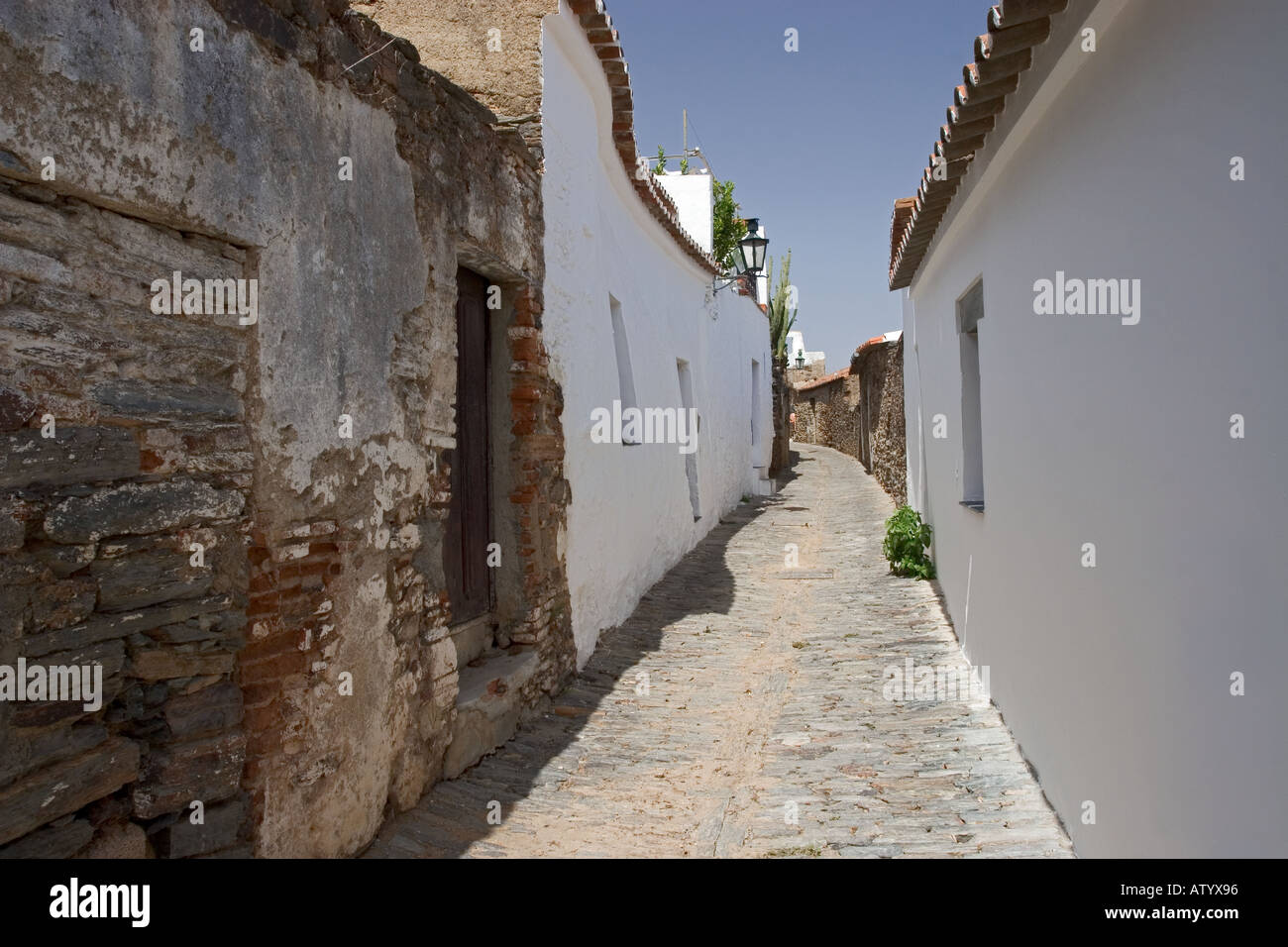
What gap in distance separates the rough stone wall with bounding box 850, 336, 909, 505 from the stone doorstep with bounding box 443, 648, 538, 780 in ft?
25.2

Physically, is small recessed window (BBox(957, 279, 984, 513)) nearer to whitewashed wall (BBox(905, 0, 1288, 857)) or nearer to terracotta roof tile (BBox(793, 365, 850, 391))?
whitewashed wall (BBox(905, 0, 1288, 857))

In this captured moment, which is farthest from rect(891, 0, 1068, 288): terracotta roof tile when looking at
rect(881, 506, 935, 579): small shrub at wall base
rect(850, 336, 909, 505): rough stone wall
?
rect(850, 336, 909, 505): rough stone wall

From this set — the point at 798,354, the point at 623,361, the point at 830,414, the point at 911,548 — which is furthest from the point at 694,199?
the point at 798,354

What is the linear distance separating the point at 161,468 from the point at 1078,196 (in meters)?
3.14

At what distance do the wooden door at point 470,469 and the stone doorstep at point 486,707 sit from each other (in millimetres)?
330

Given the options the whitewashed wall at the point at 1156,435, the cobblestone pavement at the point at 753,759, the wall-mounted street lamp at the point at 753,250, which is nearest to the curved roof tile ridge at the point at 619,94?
the wall-mounted street lamp at the point at 753,250

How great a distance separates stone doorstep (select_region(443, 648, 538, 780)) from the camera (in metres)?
4.40

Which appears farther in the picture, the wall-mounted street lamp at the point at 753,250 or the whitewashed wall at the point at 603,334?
the wall-mounted street lamp at the point at 753,250

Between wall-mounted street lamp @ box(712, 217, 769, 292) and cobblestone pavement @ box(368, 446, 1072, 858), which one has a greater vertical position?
wall-mounted street lamp @ box(712, 217, 769, 292)

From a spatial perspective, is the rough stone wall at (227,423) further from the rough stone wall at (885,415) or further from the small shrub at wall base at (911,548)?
the rough stone wall at (885,415)

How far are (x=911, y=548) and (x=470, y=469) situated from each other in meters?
5.37

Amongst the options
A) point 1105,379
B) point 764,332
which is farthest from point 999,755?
point 764,332

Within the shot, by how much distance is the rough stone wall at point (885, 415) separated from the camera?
42.2 ft
